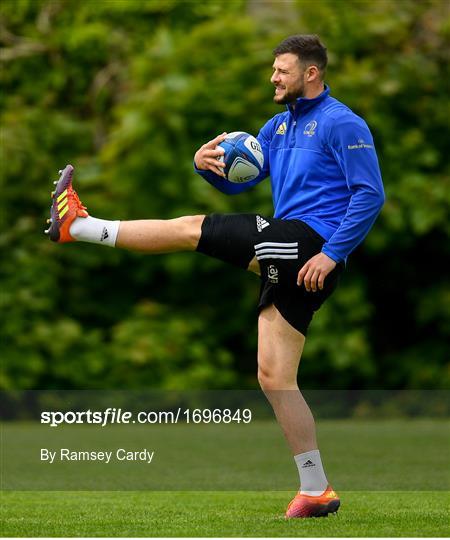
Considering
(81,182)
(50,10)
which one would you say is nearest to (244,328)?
(81,182)

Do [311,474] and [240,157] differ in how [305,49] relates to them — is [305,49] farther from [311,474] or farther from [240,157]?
[311,474]

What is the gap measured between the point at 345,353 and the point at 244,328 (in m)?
1.19

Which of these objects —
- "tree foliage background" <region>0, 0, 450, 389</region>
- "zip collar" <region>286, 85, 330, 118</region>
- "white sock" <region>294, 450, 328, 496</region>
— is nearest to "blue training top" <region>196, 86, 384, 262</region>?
"zip collar" <region>286, 85, 330, 118</region>

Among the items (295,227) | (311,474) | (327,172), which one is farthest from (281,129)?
(311,474)

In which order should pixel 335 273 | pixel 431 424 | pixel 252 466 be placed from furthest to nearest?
pixel 431 424 → pixel 252 466 → pixel 335 273

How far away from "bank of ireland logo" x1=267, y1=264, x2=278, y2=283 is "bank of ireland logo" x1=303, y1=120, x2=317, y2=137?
0.61 metres

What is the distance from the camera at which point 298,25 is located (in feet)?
40.2

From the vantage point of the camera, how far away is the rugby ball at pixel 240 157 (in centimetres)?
539

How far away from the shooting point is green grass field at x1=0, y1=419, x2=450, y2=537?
483 centimetres

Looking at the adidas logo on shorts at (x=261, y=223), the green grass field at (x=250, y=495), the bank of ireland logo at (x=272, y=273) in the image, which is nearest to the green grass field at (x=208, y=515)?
the green grass field at (x=250, y=495)

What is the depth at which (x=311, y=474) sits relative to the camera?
17.3ft

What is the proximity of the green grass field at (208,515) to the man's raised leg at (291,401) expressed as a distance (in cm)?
14

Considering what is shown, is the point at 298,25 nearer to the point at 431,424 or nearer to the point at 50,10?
the point at 50,10

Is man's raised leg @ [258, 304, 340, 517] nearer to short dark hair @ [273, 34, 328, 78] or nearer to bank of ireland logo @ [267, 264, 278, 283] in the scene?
bank of ireland logo @ [267, 264, 278, 283]
